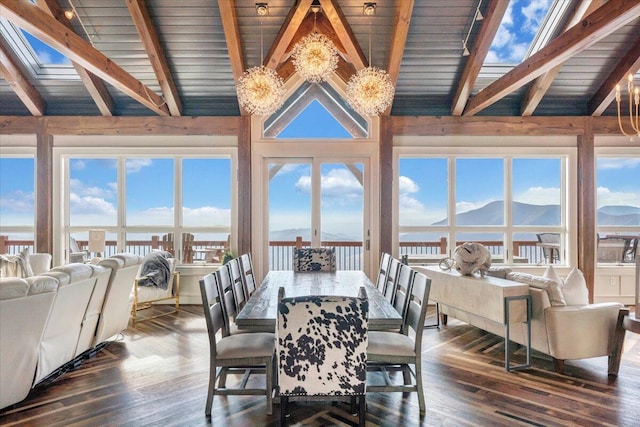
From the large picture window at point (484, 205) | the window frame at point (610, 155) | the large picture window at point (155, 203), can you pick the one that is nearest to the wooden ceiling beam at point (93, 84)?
the large picture window at point (155, 203)

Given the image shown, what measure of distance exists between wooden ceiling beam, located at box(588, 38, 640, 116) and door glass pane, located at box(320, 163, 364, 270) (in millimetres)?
3433

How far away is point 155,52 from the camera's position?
15.2ft

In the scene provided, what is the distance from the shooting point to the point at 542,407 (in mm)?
2670

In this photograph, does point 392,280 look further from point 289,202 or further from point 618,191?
point 618,191

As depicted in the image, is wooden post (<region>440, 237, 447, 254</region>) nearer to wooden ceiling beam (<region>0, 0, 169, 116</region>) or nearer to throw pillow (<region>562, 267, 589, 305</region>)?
throw pillow (<region>562, 267, 589, 305</region>)

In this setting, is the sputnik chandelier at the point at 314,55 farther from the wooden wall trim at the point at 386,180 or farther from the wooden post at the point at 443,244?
the wooden post at the point at 443,244

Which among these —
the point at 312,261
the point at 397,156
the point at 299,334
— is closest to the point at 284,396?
the point at 299,334

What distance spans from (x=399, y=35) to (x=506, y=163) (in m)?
2.66

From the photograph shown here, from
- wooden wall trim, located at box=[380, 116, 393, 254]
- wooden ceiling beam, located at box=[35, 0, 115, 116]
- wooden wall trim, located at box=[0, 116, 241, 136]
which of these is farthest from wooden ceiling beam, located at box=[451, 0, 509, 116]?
wooden ceiling beam, located at box=[35, 0, 115, 116]

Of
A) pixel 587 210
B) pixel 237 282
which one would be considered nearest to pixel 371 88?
pixel 237 282

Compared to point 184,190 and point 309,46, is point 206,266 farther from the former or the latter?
point 309,46

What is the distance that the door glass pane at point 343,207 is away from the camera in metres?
5.63

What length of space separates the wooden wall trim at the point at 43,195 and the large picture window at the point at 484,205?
5.11 meters

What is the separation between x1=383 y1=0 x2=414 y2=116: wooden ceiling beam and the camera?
4.10m
